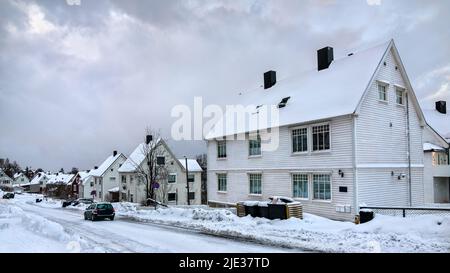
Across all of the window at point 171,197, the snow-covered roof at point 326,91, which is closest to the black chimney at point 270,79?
the snow-covered roof at point 326,91

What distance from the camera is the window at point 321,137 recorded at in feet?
72.7

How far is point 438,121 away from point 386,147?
27.0 meters

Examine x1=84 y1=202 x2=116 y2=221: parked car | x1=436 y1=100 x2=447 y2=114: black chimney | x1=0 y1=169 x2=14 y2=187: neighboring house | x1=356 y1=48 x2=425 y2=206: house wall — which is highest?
x1=436 y1=100 x2=447 y2=114: black chimney

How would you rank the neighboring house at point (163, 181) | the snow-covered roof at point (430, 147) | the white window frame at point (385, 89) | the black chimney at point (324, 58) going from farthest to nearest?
the neighboring house at point (163, 181)
the snow-covered roof at point (430, 147)
the black chimney at point (324, 58)
the white window frame at point (385, 89)

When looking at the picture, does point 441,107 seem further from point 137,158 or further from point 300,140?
point 137,158

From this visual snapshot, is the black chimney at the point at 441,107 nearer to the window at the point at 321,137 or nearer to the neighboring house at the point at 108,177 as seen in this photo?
the window at the point at 321,137

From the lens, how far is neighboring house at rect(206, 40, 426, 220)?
20875 mm

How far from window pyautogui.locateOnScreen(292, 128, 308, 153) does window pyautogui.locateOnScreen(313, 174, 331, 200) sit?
1961mm

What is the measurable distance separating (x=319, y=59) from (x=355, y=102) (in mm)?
8217

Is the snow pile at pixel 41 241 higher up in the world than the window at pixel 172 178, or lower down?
lower down

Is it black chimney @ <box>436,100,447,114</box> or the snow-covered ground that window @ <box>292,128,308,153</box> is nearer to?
the snow-covered ground

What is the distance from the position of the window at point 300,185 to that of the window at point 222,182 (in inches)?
336

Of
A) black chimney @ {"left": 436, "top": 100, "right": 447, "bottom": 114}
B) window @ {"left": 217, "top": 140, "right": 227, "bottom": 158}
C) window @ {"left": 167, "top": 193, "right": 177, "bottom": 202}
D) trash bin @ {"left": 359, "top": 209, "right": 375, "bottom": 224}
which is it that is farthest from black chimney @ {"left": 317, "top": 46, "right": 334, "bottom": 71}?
window @ {"left": 167, "top": 193, "right": 177, "bottom": 202}
